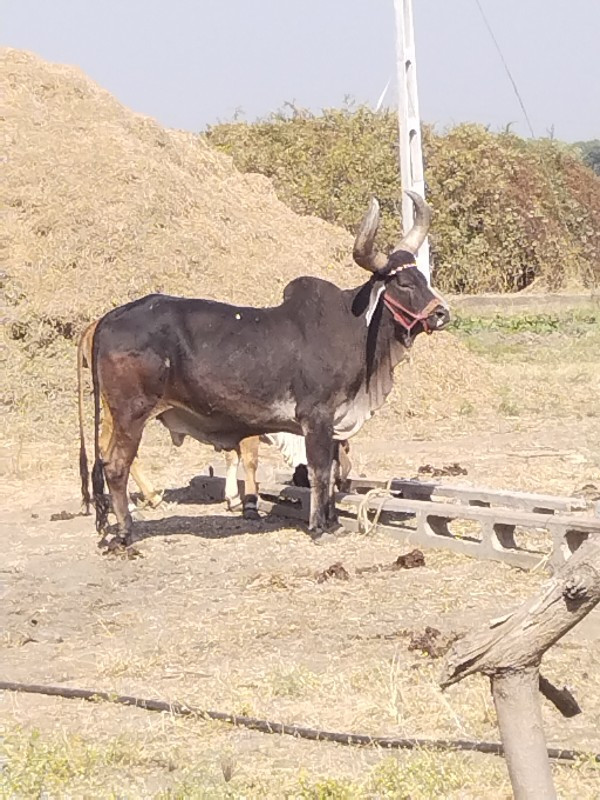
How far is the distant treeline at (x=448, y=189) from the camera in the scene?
27328mm

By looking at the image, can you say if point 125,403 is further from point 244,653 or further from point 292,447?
point 244,653

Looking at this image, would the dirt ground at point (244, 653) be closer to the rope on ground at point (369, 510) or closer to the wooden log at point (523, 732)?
the rope on ground at point (369, 510)

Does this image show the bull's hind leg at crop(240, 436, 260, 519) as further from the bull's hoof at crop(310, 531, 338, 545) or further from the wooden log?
the wooden log

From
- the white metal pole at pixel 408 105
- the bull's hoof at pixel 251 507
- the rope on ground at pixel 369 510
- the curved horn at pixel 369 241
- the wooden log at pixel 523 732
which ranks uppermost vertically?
the white metal pole at pixel 408 105

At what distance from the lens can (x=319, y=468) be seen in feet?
34.1

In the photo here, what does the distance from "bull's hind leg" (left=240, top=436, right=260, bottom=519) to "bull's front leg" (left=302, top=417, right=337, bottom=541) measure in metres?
0.90

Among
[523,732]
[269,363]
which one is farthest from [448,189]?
[523,732]

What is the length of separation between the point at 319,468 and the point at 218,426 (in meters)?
0.80

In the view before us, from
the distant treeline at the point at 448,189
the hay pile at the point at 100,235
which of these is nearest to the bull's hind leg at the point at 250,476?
the hay pile at the point at 100,235

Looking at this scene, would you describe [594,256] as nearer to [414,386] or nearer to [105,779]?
[414,386]

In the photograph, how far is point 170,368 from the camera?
33.6ft

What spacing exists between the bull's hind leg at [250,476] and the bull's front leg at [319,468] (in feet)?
2.94

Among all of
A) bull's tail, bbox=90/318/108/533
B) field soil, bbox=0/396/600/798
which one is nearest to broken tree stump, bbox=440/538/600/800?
field soil, bbox=0/396/600/798

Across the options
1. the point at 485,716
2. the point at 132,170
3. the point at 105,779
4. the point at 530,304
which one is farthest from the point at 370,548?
the point at 530,304
